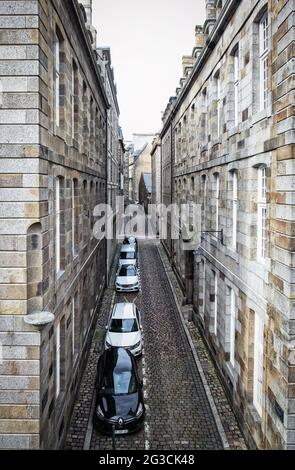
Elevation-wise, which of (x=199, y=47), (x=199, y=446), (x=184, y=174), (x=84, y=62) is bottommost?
(x=199, y=446)

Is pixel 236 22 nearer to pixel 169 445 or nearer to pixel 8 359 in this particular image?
pixel 8 359

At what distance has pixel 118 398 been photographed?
1242cm

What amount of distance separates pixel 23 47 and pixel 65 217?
16.7 feet

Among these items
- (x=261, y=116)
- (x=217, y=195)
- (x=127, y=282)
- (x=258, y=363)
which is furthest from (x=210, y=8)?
(x=127, y=282)

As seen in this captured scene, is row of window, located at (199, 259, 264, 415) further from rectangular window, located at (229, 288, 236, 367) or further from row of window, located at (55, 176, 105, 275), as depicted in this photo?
row of window, located at (55, 176, 105, 275)

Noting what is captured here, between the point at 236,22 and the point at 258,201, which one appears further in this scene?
the point at 236,22

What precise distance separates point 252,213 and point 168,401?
6842 millimetres

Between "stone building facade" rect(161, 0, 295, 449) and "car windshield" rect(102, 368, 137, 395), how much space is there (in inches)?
123

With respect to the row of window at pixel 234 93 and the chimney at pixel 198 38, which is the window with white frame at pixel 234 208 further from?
the chimney at pixel 198 38

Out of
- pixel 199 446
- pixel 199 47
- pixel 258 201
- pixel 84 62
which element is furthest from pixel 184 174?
pixel 199 446

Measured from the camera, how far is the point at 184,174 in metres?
26.2

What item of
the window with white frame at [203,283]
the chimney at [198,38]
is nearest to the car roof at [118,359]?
the window with white frame at [203,283]

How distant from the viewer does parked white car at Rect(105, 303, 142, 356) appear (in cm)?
1656

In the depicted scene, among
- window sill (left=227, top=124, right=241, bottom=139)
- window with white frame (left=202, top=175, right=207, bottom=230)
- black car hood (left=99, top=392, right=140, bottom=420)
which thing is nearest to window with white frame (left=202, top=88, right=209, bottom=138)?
window with white frame (left=202, top=175, right=207, bottom=230)
